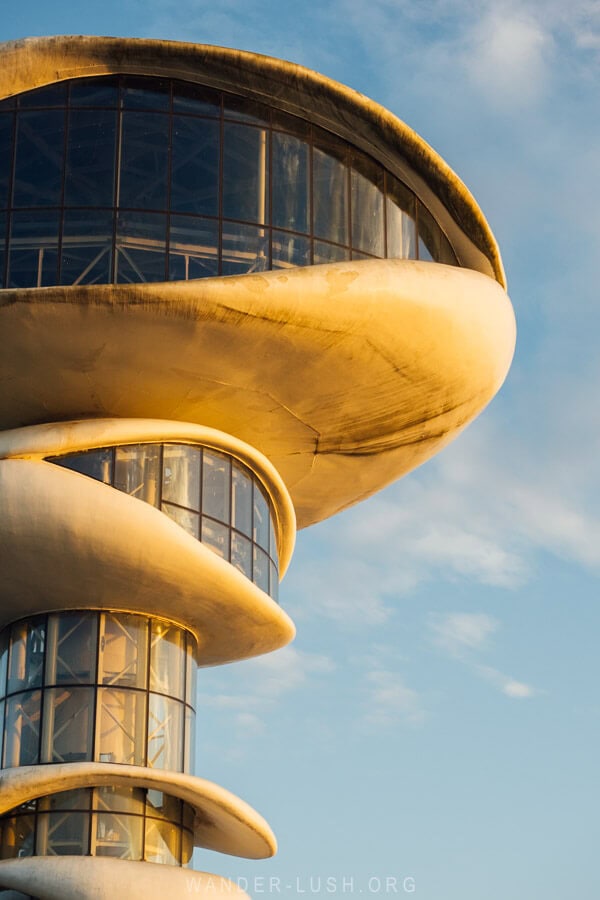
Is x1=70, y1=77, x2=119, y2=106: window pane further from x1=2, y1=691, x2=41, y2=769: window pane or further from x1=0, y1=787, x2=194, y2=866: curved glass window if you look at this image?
x1=0, y1=787, x2=194, y2=866: curved glass window

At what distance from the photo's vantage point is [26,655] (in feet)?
75.3

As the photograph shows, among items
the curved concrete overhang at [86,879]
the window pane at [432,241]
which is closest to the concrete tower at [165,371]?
the curved concrete overhang at [86,879]

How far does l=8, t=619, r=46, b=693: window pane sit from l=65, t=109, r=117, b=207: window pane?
6.48 meters

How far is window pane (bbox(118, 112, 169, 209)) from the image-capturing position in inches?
886

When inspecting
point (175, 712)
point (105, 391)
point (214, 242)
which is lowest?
point (175, 712)

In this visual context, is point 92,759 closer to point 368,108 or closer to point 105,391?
point 105,391

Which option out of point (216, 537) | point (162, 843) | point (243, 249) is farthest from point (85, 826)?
point (243, 249)

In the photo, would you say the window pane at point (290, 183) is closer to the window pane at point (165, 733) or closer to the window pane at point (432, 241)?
the window pane at point (432, 241)

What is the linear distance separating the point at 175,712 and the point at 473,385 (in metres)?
6.94

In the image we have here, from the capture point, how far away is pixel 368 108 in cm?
2344

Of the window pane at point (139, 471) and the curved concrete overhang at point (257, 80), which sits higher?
the curved concrete overhang at point (257, 80)

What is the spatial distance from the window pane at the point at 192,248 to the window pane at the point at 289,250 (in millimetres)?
970

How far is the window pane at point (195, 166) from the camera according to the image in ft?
74.4

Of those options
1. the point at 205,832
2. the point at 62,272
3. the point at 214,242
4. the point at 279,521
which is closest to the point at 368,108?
the point at 214,242
